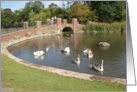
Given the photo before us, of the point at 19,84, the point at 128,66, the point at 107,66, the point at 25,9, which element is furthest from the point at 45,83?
the point at 25,9

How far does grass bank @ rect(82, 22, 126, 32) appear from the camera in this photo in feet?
143

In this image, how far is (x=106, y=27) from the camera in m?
44.7

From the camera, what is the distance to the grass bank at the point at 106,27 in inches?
1714

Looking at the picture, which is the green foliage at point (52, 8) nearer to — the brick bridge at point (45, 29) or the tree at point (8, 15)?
the brick bridge at point (45, 29)

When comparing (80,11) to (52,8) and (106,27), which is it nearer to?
(52,8)

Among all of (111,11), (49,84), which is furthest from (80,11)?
(49,84)

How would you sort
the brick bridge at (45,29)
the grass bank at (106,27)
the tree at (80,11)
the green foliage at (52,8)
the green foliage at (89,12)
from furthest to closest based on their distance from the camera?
the green foliage at (52,8), the tree at (80,11), the green foliage at (89,12), the grass bank at (106,27), the brick bridge at (45,29)

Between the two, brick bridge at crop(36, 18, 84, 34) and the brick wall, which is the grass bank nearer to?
brick bridge at crop(36, 18, 84, 34)

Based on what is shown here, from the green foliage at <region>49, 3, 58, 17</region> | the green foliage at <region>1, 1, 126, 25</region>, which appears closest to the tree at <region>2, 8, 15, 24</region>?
the green foliage at <region>1, 1, 126, 25</region>

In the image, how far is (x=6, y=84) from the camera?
714 cm

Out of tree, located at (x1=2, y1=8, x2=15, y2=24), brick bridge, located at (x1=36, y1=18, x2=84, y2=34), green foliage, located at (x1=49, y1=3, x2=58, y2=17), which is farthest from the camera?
green foliage, located at (x1=49, y1=3, x2=58, y2=17)

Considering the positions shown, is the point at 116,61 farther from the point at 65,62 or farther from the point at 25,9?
the point at 25,9

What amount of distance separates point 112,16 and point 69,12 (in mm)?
13138

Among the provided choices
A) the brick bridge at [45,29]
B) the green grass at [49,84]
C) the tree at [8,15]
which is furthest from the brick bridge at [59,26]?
the green grass at [49,84]
